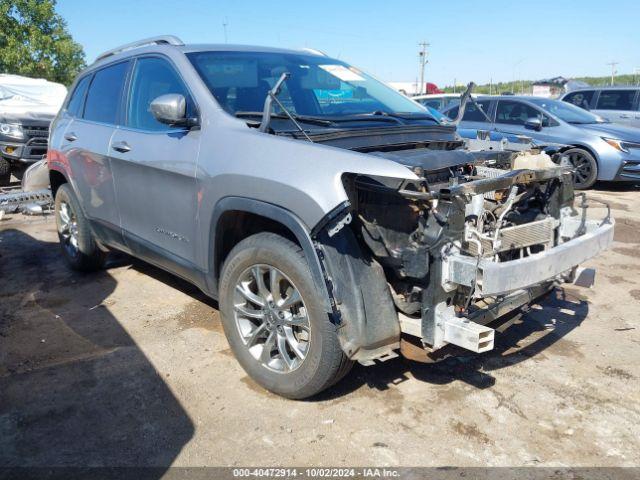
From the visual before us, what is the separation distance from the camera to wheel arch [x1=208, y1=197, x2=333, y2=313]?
8.74 ft

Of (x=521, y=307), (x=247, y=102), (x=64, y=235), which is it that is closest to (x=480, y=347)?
(x=521, y=307)

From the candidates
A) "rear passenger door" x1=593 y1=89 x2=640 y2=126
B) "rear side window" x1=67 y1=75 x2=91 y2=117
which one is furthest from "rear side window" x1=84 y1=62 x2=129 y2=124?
"rear passenger door" x1=593 y1=89 x2=640 y2=126

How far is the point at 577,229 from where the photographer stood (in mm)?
3348

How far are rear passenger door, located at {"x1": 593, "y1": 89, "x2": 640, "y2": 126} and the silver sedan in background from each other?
3.10 metres

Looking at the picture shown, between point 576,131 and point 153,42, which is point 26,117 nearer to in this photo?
point 153,42

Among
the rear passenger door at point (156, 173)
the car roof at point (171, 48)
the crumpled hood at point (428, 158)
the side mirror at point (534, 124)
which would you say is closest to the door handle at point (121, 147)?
the rear passenger door at point (156, 173)

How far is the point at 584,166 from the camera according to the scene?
952cm

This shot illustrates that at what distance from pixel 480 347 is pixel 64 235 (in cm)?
453

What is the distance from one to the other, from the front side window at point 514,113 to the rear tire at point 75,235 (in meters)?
7.86

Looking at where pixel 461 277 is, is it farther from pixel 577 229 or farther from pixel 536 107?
pixel 536 107

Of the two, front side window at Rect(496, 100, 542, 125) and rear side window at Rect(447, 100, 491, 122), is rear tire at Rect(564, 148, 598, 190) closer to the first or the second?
front side window at Rect(496, 100, 542, 125)

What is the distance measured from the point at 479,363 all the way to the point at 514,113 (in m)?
7.86

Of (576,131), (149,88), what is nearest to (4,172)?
(149,88)

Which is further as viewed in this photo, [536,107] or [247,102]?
[536,107]
